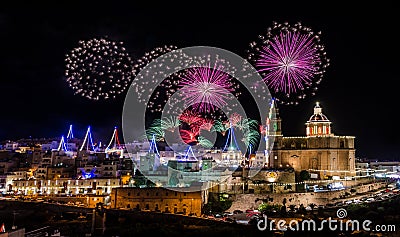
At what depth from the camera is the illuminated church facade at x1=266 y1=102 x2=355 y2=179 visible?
46406 mm

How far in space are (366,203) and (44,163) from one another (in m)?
38.5

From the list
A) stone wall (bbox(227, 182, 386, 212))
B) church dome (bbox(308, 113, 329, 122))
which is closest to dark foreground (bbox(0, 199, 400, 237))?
stone wall (bbox(227, 182, 386, 212))

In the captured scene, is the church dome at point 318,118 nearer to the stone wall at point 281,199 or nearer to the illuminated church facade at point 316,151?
the illuminated church facade at point 316,151

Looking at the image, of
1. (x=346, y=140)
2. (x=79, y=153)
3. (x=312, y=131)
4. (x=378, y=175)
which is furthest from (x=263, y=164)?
(x=79, y=153)

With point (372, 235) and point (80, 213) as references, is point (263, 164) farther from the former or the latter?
point (372, 235)

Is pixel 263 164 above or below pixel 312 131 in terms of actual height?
below

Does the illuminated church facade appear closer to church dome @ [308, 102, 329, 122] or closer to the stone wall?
church dome @ [308, 102, 329, 122]

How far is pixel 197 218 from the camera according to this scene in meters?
30.1

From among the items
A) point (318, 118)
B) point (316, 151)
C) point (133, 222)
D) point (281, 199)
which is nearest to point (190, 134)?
point (281, 199)

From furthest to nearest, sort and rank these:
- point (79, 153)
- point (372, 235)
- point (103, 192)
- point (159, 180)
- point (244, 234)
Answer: point (79, 153)
point (103, 192)
point (159, 180)
point (244, 234)
point (372, 235)

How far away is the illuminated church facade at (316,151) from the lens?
46406 mm

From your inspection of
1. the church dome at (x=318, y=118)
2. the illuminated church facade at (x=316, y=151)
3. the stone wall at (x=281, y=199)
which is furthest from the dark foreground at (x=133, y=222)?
the church dome at (x=318, y=118)

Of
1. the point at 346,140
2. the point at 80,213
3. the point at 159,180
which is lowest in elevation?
the point at 80,213

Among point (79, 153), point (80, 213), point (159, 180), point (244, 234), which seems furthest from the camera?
point (79, 153)
